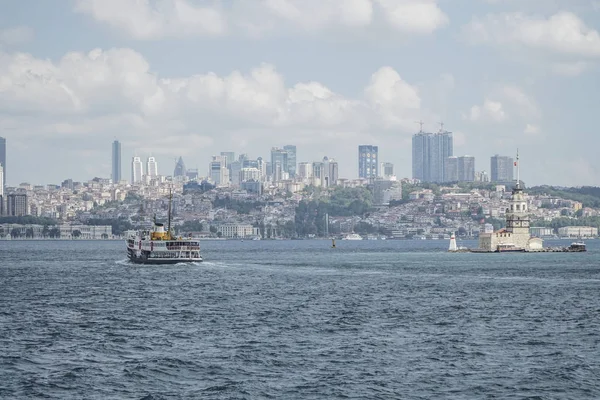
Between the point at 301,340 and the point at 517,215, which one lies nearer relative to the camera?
the point at 301,340

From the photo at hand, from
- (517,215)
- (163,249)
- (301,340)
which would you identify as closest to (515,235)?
(517,215)

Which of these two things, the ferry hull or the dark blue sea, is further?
the ferry hull

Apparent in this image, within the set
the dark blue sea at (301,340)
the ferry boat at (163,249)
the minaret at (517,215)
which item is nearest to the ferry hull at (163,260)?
the ferry boat at (163,249)

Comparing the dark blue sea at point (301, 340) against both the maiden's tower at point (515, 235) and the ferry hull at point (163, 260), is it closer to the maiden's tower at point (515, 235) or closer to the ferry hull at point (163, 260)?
the ferry hull at point (163, 260)

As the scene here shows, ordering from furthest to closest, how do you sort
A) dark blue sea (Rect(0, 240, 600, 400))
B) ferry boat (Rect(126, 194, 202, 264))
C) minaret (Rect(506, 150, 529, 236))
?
minaret (Rect(506, 150, 529, 236)), ferry boat (Rect(126, 194, 202, 264)), dark blue sea (Rect(0, 240, 600, 400))

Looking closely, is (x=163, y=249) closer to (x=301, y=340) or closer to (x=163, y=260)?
(x=163, y=260)

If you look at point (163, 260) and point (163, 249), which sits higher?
point (163, 249)

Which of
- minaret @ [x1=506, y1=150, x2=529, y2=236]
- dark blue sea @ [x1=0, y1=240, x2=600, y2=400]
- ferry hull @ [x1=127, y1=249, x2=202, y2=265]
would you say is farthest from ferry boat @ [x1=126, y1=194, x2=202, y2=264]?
minaret @ [x1=506, y1=150, x2=529, y2=236]

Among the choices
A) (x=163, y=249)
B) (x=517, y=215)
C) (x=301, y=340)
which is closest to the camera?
(x=301, y=340)

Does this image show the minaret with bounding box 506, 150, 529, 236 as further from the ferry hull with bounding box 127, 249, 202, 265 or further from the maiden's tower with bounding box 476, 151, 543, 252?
the ferry hull with bounding box 127, 249, 202, 265
